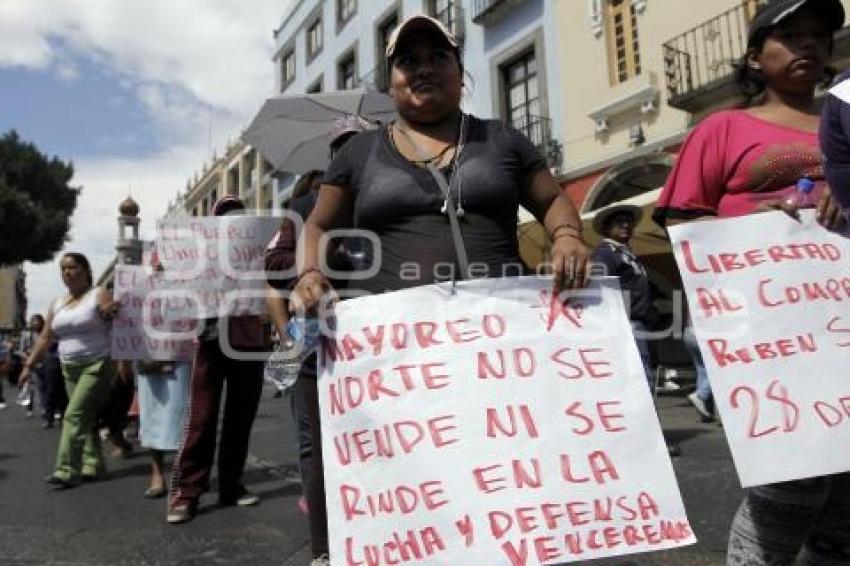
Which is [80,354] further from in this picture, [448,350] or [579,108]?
[579,108]

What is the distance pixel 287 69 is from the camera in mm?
27609

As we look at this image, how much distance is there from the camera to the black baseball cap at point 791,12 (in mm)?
1884

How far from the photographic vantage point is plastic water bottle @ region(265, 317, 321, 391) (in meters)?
1.79

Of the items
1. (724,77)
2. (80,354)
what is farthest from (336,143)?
(724,77)

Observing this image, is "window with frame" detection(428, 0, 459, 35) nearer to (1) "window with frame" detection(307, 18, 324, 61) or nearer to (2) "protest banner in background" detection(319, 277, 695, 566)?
(1) "window with frame" detection(307, 18, 324, 61)

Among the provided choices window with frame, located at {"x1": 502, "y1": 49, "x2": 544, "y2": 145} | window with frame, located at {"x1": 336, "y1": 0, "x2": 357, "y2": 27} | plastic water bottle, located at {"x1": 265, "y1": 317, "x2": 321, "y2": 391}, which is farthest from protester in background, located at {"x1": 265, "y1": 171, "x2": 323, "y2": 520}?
window with frame, located at {"x1": 336, "y1": 0, "x2": 357, "y2": 27}

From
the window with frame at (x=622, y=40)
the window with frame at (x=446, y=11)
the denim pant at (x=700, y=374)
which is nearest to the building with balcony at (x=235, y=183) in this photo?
the window with frame at (x=446, y=11)

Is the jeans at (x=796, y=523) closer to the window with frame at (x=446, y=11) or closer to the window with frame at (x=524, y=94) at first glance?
the window with frame at (x=524, y=94)

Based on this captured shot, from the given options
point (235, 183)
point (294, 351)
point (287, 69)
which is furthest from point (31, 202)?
point (294, 351)

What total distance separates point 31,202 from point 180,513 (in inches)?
1598

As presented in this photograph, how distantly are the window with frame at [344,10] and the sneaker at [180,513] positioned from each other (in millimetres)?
19215

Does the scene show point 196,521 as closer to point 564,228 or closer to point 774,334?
point 564,228

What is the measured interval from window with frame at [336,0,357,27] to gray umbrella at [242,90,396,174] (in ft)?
54.1

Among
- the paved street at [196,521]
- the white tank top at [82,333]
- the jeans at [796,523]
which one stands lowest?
the paved street at [196,521]
